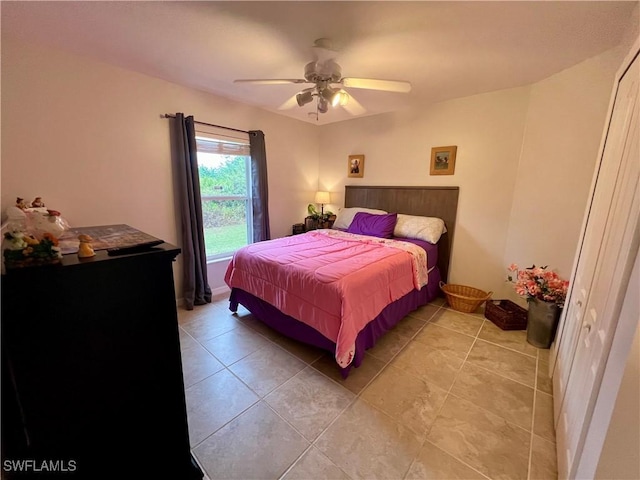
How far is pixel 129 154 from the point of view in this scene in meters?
2.44

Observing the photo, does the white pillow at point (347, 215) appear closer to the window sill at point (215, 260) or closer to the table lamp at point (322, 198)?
the table lamp at point (322, 198)

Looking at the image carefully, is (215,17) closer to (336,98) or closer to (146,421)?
(336,98)

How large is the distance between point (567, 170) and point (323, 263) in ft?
7.39

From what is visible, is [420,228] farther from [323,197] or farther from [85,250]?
[85,250]

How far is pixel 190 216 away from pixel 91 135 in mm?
1029

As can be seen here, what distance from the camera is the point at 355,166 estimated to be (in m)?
3.89

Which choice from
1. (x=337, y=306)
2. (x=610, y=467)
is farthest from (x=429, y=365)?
(x=610, y=467)

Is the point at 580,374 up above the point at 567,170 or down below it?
below

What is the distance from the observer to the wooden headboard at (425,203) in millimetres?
3131

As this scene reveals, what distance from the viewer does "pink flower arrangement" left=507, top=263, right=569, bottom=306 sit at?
7.00 feet

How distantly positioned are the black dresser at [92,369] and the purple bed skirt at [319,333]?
1068 millimetres

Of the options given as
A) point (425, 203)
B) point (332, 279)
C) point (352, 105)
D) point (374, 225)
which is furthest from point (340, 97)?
point (425, 203)

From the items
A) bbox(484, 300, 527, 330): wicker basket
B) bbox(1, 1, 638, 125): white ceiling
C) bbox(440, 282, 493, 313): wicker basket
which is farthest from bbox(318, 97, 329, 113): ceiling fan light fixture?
bbox(484, 300, 527, 330): wicker basket

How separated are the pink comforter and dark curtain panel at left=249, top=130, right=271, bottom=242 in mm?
766
